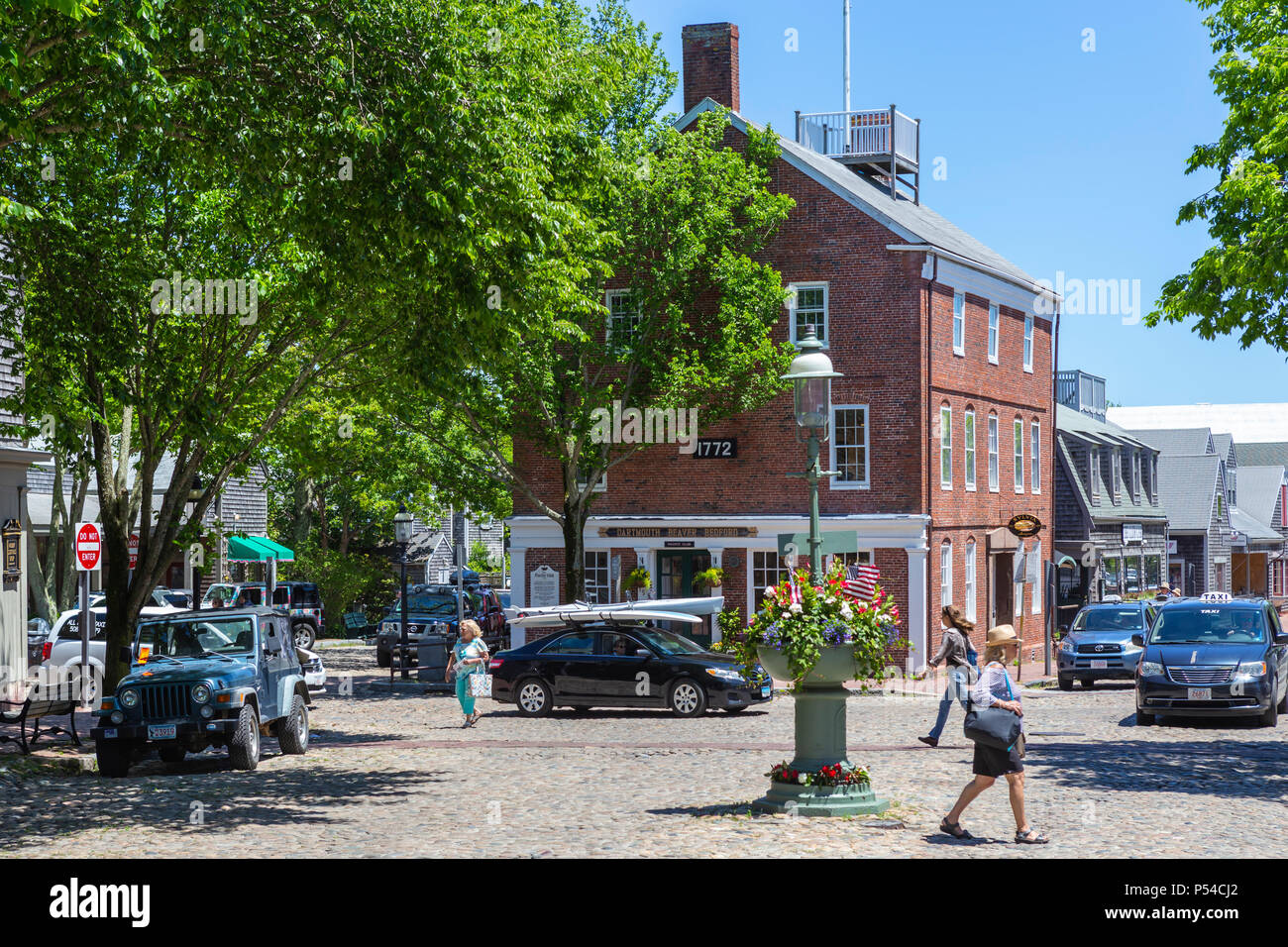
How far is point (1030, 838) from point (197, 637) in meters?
10.9

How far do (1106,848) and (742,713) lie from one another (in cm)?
1316

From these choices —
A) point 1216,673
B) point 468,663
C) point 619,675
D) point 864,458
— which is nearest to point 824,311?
point 864,458

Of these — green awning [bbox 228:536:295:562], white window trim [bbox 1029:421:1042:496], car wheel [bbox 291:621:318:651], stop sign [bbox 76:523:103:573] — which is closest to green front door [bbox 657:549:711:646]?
green awning [bbox 228:536:295:562]

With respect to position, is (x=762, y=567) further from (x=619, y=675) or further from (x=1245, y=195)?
(x=1245, y=195)

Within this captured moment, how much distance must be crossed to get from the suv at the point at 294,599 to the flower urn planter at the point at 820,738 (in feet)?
93.1

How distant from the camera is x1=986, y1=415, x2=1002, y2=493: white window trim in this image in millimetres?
38406

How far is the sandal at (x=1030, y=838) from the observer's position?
11.2m

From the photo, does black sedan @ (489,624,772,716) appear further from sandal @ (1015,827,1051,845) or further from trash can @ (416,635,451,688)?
sandal @ (1015,827,1051,845)

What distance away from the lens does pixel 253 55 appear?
1373 centimetres

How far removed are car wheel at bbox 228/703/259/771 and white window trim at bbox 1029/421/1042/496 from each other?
95.4 feet

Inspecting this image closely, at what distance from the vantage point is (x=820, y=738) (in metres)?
12.7

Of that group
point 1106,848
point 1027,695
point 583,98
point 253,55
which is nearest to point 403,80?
point 253,55

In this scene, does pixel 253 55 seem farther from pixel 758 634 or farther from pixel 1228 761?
pixel 1228 761

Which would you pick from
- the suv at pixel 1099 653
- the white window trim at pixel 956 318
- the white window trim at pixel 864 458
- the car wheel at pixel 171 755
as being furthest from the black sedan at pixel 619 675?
the white window trim at pixel 956 318
